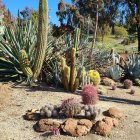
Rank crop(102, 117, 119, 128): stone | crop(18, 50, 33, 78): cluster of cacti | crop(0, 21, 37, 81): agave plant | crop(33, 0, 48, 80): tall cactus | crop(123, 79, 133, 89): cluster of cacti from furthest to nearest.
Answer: crop(123, 79, 133, 89): cluster of cacti, crop(0, 21, 37, 81): agave plant, crop(18, 50, 33, 78): cluster of cacti, crop(33, 0, 48, 80): tall cactus, crop(102, 117, 119, 128): stone

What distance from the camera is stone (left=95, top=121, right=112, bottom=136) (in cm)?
715

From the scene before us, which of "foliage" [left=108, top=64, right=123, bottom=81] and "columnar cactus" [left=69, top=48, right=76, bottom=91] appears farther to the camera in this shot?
"foliage" [left=108, top=64, right=123, bottom=81]

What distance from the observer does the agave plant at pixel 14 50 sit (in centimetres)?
1055

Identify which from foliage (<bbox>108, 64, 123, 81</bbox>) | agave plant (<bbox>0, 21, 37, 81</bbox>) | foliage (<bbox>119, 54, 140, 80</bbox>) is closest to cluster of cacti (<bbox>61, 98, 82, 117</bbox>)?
agave plant (<bbox>0, 21, 37, 81</bbox>)

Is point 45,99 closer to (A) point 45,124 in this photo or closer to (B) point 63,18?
(A) point 45,124

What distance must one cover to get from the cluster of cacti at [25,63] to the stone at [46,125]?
2.97 metres

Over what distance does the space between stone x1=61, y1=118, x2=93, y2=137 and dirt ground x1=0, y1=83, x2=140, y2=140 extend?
0.09 m

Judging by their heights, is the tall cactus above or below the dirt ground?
above

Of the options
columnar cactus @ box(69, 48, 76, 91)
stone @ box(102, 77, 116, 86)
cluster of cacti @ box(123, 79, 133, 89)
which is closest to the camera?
columnar cactus @ box(69, 48, 76, 91)

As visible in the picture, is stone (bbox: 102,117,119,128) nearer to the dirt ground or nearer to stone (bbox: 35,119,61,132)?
the dirt ground

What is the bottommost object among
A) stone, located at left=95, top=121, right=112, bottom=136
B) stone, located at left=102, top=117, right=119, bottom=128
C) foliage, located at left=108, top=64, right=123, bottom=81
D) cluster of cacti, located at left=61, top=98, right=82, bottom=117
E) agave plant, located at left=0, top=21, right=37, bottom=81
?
stone, located at left=95, top=121, right=112, bottom=136

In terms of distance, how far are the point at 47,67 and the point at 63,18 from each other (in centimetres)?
3688

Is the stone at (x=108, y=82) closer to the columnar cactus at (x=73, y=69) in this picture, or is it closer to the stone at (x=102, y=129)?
the columnar cactus at (x=73, y=69)

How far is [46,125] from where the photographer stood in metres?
7.30
